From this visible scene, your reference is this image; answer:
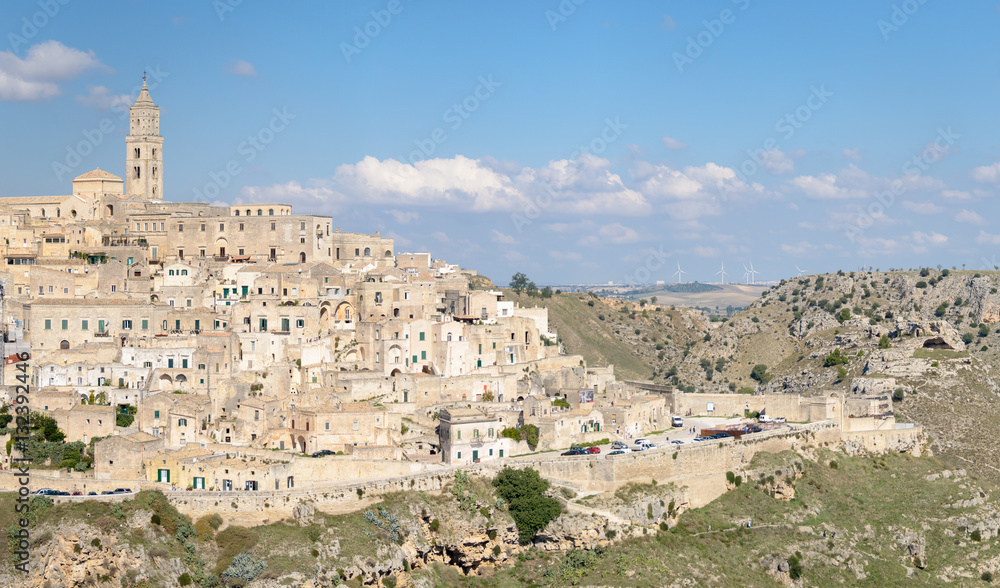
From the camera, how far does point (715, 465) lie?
196 feet

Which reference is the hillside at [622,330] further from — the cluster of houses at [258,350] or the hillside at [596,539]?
the hillside at [596,539]

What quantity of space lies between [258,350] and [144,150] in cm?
2723

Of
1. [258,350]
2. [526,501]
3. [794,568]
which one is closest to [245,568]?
[526,501]

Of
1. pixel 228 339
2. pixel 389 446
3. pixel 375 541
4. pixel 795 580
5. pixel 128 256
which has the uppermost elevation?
pixel 128 256

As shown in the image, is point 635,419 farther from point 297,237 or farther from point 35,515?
point 35,515

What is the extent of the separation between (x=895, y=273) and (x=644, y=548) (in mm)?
71805

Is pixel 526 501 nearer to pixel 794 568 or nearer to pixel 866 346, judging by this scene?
pixel 794 568

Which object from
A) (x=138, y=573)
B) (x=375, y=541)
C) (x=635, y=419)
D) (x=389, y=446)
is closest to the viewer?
(x=138, y=573)

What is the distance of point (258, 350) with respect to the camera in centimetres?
5825

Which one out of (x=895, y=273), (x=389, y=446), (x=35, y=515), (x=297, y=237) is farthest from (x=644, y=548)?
(x=895, y=273)

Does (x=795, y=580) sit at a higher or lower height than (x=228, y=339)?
lower

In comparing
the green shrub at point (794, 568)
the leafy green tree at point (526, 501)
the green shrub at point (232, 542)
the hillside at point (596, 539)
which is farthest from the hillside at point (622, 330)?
the green shrub at point (232, 542)

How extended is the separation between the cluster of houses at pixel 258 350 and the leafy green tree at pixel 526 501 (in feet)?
7.83

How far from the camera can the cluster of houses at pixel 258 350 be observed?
51469mm
